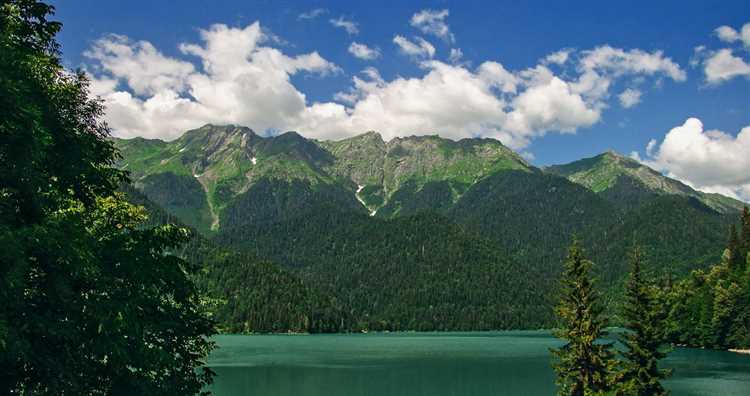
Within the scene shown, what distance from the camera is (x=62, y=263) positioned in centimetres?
1384

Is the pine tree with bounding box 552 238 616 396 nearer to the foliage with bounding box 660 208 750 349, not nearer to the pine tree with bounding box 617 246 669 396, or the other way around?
the pine tree with bounding box 617 246 669 396

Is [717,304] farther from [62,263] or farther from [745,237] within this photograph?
[62,263]

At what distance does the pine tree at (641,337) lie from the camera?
46.0 m

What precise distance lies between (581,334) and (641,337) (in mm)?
Answer: 6457

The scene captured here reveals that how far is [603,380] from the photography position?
43531mm

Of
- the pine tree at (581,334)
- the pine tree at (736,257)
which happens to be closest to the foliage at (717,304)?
the pine tree at (736,257)

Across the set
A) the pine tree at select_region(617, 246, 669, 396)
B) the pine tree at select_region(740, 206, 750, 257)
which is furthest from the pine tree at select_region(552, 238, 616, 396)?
the pine tree at select_region(740, 206, 750, 257)

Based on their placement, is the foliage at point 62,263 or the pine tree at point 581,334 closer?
the foliage at point 62,263

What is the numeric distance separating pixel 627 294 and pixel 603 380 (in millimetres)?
7990

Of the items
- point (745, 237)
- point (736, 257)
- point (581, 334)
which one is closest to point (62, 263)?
point (581, 334)

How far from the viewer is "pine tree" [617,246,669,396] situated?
151 ft

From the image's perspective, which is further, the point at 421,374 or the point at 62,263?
the point at 421,374

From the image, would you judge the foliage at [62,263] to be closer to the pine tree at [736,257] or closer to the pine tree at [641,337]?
the pine tree at [641,337]

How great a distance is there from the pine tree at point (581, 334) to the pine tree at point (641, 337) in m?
2.60
